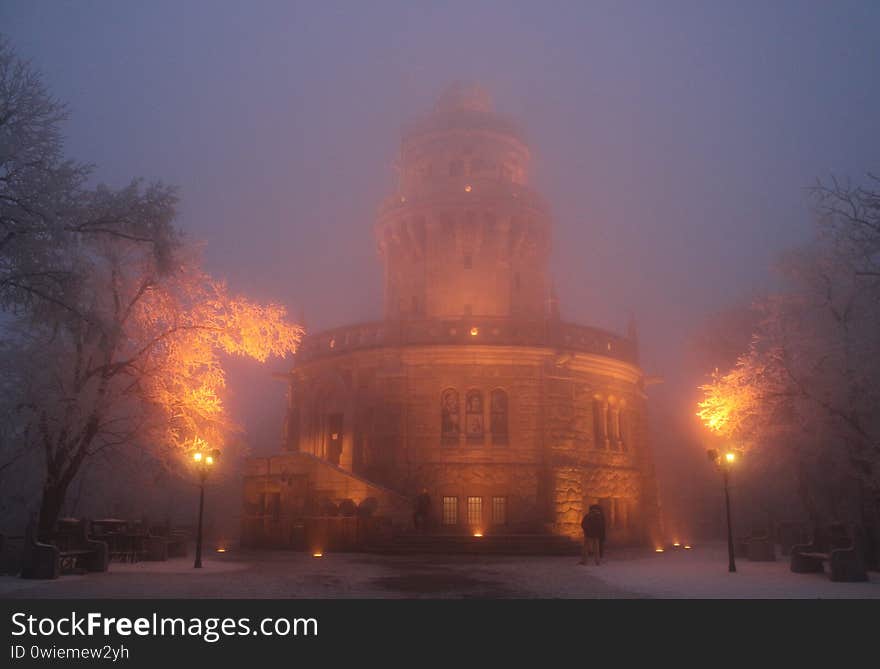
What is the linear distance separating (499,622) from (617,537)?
2388 cm

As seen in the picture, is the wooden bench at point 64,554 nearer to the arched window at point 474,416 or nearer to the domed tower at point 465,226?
the arched window at point 474,416

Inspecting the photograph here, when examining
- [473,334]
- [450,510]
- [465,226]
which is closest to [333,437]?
[450,510]

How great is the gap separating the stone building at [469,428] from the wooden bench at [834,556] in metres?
11.9

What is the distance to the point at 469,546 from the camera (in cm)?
2514

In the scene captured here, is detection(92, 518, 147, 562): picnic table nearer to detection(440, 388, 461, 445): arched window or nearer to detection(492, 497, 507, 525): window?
detection(440, 388, 461, 445): arched window

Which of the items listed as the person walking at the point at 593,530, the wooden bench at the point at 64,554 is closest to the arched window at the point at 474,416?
the person walking at the point at 593,530

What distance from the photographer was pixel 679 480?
51.8m

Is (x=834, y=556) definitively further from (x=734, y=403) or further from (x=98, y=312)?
(x=98, y=312)

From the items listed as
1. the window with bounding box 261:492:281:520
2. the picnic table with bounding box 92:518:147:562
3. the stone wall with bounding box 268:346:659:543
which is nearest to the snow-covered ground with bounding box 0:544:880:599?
the picnic table with bounding box 92:518:147:562

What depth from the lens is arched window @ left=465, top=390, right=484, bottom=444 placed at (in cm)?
3033

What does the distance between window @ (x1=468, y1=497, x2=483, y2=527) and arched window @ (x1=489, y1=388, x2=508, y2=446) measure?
8.77 feet

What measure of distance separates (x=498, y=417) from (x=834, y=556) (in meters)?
16.5

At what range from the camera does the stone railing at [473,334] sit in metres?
31.1

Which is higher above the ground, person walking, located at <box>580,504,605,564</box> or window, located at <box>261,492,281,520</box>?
window, located at <box>261,492,281,520</box>
